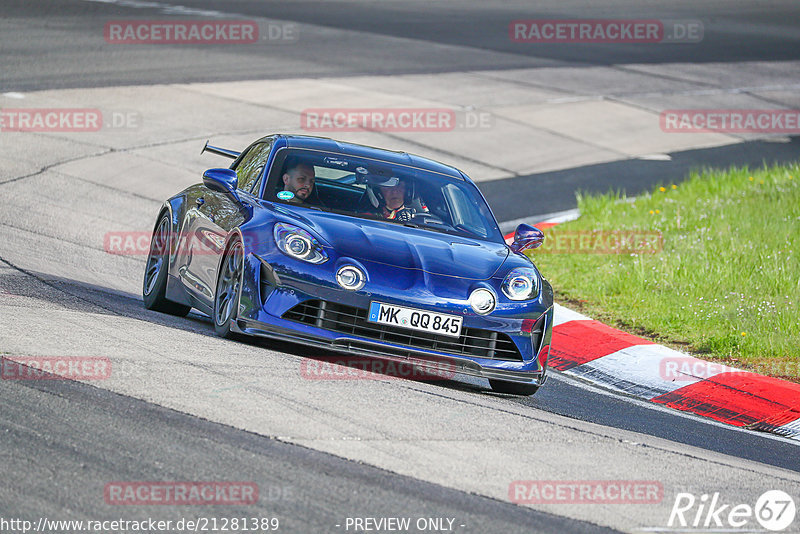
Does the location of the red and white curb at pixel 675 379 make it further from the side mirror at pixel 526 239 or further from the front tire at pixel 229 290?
the front tire at pixel 229 290

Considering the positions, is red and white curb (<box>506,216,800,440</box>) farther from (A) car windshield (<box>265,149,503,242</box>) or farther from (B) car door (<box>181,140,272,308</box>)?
(B) car door (<box>181,140,272,308</box>)

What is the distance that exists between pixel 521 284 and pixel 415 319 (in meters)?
0.84

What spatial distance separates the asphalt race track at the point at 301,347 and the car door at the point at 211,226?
13.2 inches

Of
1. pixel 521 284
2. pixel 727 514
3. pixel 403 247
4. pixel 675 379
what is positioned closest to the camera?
pixel 727 514

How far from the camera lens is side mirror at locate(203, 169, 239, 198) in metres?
7.98

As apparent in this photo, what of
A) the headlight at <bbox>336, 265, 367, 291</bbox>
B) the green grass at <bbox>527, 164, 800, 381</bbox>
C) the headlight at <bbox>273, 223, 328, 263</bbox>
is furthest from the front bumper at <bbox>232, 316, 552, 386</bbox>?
the green grass at <bbox>527, 164, 800, 381</bbox>

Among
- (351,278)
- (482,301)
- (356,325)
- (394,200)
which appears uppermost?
(394,200)

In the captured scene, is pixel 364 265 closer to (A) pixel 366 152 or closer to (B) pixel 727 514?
(A) pixel 366 152

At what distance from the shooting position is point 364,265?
23.2ft

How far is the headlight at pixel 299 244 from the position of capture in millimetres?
7070

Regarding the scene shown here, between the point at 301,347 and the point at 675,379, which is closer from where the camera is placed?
the point at 301,347

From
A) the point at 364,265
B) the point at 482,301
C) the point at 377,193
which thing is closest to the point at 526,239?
the point at 377,193

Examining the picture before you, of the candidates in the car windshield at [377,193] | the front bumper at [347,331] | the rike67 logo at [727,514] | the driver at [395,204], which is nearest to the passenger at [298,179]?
the car windshield at [377,193]

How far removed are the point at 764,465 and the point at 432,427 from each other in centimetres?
188
